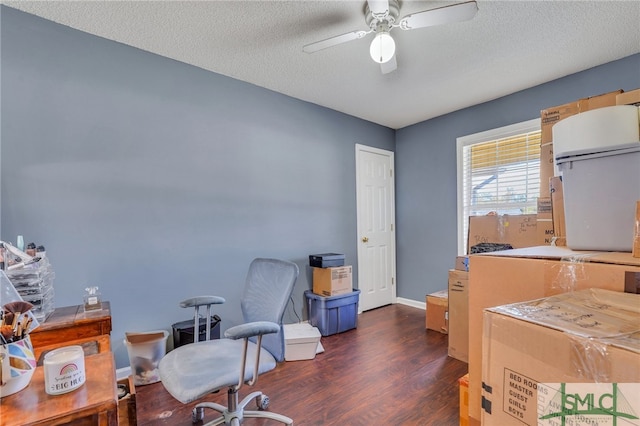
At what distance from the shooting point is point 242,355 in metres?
1.40

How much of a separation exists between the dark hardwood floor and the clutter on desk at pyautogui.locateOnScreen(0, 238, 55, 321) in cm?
87

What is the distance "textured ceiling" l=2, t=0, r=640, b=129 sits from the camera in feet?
6.22

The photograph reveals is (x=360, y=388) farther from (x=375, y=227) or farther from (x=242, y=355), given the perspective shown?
(x=375, y=227)

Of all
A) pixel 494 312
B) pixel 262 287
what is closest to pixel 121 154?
pixel 262 287

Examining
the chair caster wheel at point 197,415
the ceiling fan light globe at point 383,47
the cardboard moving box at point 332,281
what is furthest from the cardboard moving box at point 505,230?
the chair caster wheel at point 197,415

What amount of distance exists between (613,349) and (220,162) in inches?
109

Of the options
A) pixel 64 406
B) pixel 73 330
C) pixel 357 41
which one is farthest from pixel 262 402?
pixel 357 41

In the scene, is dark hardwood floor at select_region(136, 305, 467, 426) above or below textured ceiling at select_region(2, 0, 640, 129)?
below

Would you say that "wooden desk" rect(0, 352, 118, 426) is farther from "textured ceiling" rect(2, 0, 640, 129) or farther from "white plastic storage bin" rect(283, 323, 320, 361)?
"textured ceiling" rect(2, 0, 640, 129)

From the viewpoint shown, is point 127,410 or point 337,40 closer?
point 127,410

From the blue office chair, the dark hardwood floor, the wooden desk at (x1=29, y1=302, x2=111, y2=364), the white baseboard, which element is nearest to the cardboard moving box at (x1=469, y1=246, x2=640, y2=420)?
the blue office chair

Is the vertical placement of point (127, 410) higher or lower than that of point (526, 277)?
lower

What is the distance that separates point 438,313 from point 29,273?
3.28 m

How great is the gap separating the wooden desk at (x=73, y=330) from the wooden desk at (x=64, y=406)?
2.16 ft
